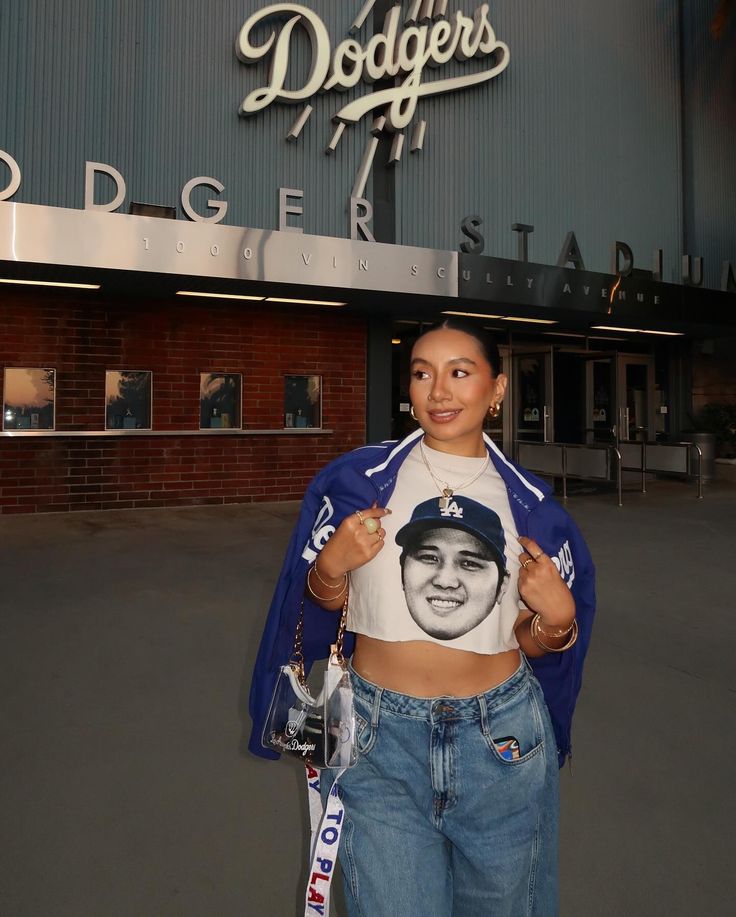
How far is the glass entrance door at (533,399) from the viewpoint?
1455 centimetres

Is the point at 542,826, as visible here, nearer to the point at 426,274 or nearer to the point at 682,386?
the point at 426,274

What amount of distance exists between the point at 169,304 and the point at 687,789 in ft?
30.8

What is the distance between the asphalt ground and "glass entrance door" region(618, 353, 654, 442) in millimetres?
9520

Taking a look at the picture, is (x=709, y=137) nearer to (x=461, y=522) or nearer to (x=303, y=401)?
(x=303, y=401)

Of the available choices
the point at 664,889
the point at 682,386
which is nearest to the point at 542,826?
the point at 664,889

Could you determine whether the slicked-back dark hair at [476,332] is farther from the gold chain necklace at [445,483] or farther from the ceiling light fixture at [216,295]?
the ceiling light fixture at [216,295]

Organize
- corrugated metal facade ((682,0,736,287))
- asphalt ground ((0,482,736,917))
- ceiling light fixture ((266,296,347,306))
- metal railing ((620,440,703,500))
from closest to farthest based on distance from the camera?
asphalt ground ((0,482,736,917)), ceiling light fixture ((266,296,347,306)), metal railing ((620,440,703,500)), corrugated metal facade ((682,0,736,287))

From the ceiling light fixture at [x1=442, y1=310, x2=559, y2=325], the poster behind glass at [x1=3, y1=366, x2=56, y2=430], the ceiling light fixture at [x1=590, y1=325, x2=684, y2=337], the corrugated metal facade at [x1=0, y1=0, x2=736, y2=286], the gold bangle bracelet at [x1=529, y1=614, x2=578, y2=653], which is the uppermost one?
the corrugated metal facade at [x1=0, y1=0, x2=736, y2=286]

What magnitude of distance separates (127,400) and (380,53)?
619 cm

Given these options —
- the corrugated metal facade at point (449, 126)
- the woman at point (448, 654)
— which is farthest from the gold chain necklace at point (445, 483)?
the corrugated metal facade at point (449, 126)

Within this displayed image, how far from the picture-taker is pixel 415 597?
1.45 metres

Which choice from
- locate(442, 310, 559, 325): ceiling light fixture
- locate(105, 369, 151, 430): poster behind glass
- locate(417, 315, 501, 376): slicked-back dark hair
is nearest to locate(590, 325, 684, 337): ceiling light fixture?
locate(442, 310, 559, 325): ceiling light fixture

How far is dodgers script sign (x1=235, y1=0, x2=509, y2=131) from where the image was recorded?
412 inches

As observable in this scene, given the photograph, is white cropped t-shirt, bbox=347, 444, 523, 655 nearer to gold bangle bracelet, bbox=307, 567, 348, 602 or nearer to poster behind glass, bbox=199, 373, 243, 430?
gold bangle bracelet, bbox=307, 567, 348, 602
